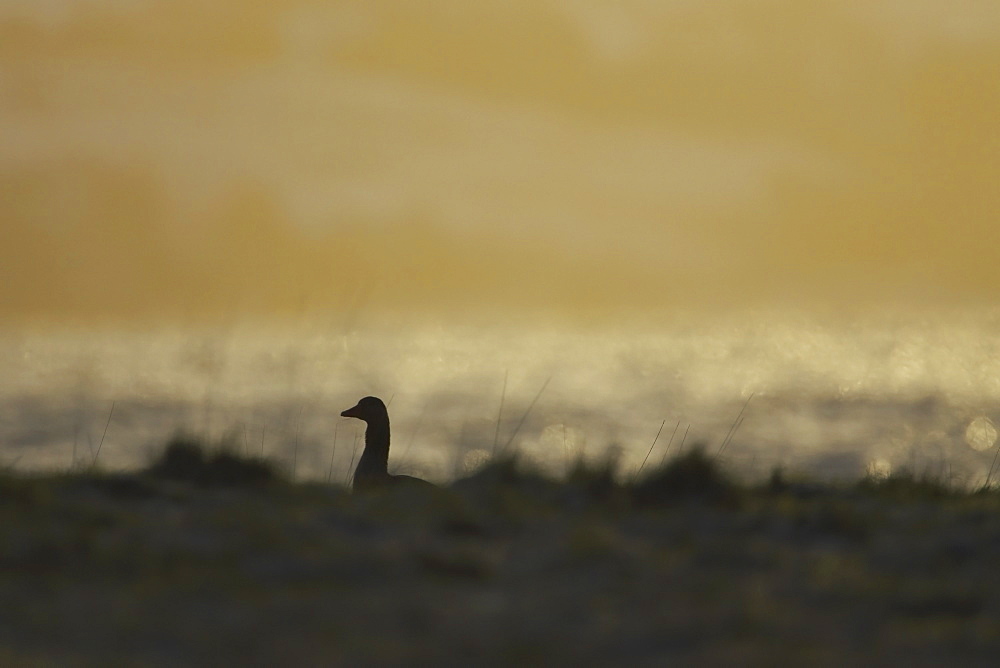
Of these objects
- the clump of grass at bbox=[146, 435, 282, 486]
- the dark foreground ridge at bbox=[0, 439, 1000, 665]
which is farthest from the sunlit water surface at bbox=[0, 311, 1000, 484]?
the dark foreground ridge at bbox=[0, 439, 1000, 665]

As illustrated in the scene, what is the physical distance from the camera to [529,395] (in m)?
69.4

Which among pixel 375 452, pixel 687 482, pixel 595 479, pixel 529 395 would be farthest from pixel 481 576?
pixel 529 395

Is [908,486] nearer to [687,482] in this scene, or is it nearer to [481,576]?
[687,482]

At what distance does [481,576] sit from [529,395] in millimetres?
64068

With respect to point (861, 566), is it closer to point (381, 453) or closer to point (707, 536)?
point (707, 536)

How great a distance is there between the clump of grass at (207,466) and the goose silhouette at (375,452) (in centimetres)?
95

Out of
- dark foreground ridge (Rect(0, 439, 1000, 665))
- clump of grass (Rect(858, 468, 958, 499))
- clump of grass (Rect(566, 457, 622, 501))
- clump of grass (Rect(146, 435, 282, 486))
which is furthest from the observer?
clump of grass (Rect(858, 468, 958, 499))

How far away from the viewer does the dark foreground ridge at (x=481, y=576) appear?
4.55 meters

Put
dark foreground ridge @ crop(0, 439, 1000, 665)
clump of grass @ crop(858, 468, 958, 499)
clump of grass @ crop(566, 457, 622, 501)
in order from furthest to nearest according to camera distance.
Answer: clump of grass @ crop(858, 468, 958, 499)
clump of grass @ crop(566, 457, 622, 501)
dark foreground ridge @ crop(0, 439, 1000, 665)

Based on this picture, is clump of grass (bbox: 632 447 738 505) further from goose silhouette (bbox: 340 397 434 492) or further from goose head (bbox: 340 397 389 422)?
goose head (bbox: 340 397 389 422)

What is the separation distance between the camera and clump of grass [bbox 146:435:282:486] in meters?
7.68

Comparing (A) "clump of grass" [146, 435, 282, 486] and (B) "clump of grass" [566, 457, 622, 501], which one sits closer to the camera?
(B) "clump of grass" [566, 457, 622, 501]

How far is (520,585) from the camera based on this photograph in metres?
5.24

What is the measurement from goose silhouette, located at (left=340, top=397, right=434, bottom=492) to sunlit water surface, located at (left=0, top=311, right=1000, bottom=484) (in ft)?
1.10
